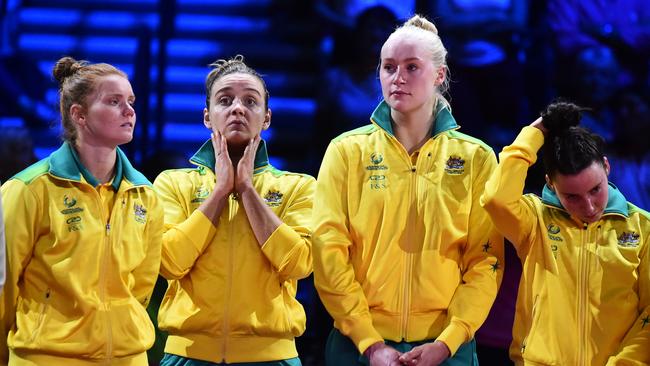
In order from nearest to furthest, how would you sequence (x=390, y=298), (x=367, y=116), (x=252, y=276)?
(x=390, y=298)
(x=252, y=276)
(x=367, y=116)

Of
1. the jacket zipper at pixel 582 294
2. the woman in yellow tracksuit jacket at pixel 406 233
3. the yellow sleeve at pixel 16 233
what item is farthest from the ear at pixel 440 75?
the yellow sleeve at pixel 16 233

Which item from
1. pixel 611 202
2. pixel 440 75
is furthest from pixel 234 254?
pixel 611 202

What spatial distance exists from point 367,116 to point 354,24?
658mm

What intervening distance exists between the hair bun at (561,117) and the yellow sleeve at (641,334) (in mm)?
498

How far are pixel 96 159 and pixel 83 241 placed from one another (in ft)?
1.05

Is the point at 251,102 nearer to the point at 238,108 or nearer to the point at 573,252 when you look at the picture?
the point at 238,108

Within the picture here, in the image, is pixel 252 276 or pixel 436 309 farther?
pixel 252 276

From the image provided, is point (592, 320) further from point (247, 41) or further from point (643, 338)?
point (247, 41)

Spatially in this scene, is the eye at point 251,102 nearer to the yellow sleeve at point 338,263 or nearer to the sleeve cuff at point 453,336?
the yellow sleeve at point 338,263

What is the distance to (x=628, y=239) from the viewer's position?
10.3ft

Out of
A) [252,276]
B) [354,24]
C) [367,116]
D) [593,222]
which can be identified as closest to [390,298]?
[252,276]

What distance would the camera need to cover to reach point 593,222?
317cm

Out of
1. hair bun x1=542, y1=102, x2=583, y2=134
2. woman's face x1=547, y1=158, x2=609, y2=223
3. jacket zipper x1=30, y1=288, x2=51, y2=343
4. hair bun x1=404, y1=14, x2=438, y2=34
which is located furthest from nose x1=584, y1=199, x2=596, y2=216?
jacket zipper x1=30, y1=288, x2=51, y2=343

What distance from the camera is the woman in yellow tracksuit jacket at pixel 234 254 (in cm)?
325
